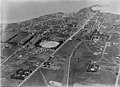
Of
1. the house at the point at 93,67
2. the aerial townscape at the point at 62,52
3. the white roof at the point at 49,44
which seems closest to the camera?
the aerial townscape at the point at 62,52

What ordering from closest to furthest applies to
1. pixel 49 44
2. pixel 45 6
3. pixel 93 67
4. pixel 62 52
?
pixel 93 67
pixel 62 52
pixel 49 44
pixel 45 6

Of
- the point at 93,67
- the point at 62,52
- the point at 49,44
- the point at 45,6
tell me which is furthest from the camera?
the point at 45,6

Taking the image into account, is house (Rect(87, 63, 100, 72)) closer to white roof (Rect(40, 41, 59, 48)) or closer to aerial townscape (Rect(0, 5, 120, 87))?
aerial townscape (Rect(0, 5, 120, 87))

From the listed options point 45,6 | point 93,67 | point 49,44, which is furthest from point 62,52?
point 45,6

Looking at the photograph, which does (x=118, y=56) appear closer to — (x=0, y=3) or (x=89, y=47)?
(x=89, y=47)

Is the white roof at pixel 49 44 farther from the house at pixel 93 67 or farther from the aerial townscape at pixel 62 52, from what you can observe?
the house at pixel 93 67

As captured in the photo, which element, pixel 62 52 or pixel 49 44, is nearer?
pixel 62 52

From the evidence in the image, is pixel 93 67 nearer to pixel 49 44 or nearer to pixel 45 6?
pixel 49 44

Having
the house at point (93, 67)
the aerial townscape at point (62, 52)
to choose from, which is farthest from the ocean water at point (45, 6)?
the house at point (93, 67)
